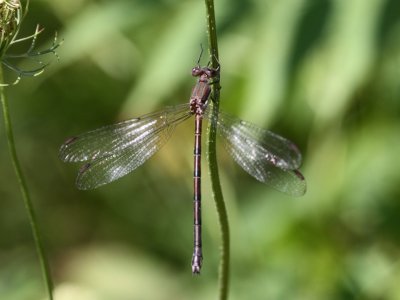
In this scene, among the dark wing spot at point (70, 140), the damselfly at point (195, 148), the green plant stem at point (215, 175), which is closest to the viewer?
the green plant stem at point (215, 175)

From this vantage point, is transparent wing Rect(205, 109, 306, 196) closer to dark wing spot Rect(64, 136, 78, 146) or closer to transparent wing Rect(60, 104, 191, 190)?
transparent wing Rect(60, 104, 191, 190)

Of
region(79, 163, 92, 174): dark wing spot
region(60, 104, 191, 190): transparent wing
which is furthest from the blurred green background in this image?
region(79, 163, 92, 174): dark wing spot

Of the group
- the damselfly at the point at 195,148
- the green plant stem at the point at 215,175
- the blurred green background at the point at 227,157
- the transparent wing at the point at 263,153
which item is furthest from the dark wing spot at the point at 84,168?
the blurred green background at the point at 227,157

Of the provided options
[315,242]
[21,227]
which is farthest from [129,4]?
[21,227]

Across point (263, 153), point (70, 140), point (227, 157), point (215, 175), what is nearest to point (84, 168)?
point (70, 140)

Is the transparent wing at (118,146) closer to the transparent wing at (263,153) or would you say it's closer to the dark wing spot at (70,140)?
the dark wing spot at (70,140)

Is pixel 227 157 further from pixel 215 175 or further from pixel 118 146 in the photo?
pixel 215 175
